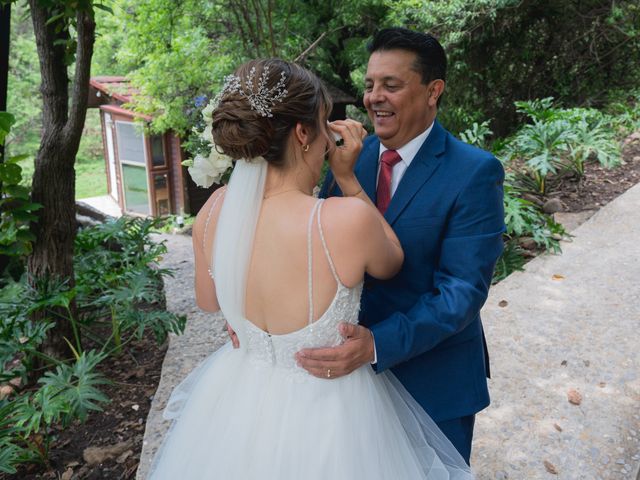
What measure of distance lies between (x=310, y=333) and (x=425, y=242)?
20.3 inches

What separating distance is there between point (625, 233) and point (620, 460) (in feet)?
13.4

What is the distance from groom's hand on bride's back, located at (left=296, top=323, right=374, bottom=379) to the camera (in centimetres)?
173

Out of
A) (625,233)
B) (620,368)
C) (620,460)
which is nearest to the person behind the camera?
(620,460)

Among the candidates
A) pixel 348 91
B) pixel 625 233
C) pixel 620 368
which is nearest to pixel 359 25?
pixel 348 91

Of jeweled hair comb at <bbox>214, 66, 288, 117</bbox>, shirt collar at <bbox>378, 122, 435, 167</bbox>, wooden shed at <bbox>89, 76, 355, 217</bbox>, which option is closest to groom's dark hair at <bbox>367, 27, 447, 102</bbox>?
shirt collar at <bbox>378, 122, 435, 167</bbox>

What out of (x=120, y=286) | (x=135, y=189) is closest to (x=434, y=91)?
(x=120, y=286)

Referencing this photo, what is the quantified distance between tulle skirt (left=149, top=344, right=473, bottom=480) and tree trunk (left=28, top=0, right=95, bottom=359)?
2439 millimetres

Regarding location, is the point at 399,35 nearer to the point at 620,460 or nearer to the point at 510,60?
the point at 620,460

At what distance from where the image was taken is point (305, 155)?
171 centimetres

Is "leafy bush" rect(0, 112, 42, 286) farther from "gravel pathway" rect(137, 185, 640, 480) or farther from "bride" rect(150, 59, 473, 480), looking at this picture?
"bride" rect(150, 59, 473, 480)

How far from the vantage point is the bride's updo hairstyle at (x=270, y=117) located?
1611 mm

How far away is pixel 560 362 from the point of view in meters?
4.21

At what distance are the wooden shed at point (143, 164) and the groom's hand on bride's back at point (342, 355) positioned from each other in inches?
572

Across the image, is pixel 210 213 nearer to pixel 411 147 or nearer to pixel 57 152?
pixel 411 147
